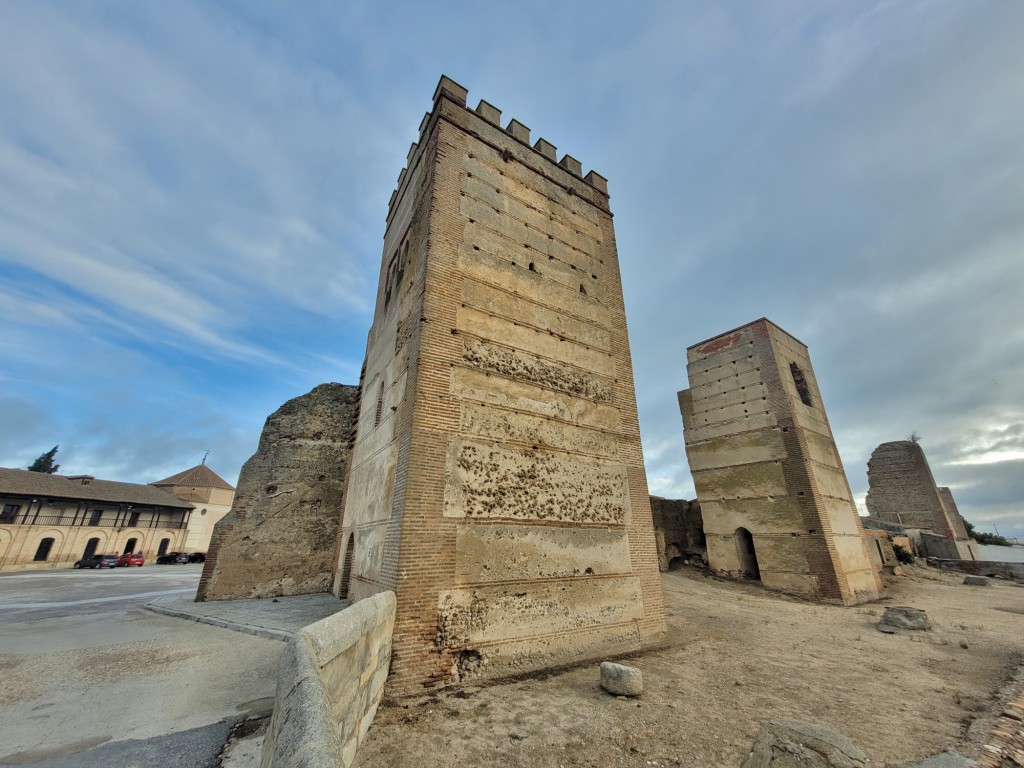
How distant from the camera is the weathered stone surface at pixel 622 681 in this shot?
16.5 feet

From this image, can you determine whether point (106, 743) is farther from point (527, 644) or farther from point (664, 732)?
point (664, 732)

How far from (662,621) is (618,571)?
140cm

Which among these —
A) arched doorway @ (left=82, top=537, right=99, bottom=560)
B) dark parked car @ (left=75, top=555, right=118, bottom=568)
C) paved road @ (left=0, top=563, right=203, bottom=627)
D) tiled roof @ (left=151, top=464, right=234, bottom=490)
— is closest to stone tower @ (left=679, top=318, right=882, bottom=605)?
paved road @ (left=0, top=563, right=203, bottom=627)

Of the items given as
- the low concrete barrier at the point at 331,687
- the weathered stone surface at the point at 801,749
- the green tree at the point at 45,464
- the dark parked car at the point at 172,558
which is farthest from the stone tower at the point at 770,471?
the green tree at the point at 45,464

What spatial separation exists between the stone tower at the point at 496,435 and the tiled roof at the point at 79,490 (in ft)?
109

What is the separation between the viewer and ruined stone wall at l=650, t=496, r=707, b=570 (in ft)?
57.4

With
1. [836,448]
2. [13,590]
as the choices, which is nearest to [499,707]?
[836,448]

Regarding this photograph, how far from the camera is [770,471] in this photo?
1452 centimetres

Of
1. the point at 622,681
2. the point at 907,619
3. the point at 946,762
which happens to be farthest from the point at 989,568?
the point at 622,681

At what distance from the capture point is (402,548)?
18.4 ft

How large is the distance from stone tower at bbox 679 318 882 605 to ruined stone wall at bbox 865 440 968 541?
55.6 ft

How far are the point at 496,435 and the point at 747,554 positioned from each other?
520 inches

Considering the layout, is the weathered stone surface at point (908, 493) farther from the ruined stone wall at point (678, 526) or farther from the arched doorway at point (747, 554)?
the arched doorway at point (747, 554)

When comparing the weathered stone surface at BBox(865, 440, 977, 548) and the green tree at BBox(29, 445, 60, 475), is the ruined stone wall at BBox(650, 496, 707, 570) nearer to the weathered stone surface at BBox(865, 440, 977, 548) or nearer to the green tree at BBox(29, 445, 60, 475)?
the weathered stone surface at BBox(865, 440, 977, 548)
